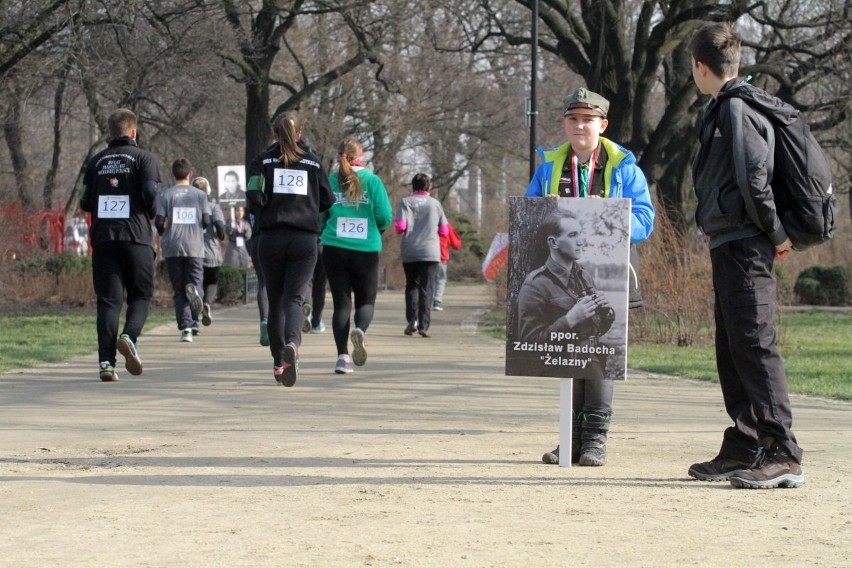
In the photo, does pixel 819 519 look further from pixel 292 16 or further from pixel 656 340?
pixel 292 16

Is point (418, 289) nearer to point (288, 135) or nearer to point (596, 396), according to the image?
point (288, 135)

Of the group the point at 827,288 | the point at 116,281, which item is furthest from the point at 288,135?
the point at 827,288

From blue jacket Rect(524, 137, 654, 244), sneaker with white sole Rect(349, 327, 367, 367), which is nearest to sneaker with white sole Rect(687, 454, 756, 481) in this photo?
blue jacket Rect(524, 137, 654, 244)

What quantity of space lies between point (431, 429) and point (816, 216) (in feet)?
9.47

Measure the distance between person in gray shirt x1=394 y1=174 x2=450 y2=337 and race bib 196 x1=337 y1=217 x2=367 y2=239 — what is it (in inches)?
197

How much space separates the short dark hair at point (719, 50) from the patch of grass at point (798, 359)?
184 inches

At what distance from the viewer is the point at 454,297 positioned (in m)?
28.0

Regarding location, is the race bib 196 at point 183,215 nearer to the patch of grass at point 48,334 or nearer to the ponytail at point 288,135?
the patch of grass at point 48,334

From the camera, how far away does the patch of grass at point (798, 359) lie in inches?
450

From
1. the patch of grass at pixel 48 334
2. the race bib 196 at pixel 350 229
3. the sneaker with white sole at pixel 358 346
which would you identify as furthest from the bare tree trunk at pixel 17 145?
the sneaker with white sole at pixel 358 346

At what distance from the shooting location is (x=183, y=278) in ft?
49.7

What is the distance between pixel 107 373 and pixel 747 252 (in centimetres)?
604

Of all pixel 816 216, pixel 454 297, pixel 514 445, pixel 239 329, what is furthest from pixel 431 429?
pixel 454 297

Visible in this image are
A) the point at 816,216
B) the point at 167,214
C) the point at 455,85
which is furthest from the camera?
the point at 455,85
